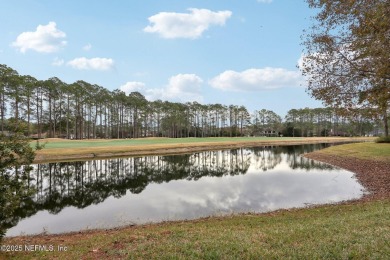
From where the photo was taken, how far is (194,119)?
15925 centimetres

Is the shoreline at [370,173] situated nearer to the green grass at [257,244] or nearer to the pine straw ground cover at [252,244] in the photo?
the pine straw ground cover at [252,244]

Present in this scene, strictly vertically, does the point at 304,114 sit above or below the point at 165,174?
above

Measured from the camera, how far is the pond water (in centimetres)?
1508

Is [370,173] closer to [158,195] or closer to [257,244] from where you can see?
[158,195]

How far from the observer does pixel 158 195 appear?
2045cm

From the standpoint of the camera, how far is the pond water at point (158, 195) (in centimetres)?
1508

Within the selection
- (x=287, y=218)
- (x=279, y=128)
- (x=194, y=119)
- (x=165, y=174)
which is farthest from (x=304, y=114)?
(x=287, y=218)

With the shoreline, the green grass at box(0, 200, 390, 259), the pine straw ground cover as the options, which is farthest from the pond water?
the green grass at box(0, 200, 390, 259)

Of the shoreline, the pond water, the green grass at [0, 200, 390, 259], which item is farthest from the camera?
the shoreline

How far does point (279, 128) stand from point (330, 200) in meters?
162

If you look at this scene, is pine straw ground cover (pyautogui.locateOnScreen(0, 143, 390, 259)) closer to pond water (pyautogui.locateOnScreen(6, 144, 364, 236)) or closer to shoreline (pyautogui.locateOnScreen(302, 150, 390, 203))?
pond water (pyautogui.locateOnScreen(6, 144, 364, 236))

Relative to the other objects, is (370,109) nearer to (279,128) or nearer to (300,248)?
(300,248)

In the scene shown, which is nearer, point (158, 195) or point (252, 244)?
point (252, 244)

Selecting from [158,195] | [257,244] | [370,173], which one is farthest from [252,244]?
[370,173]
